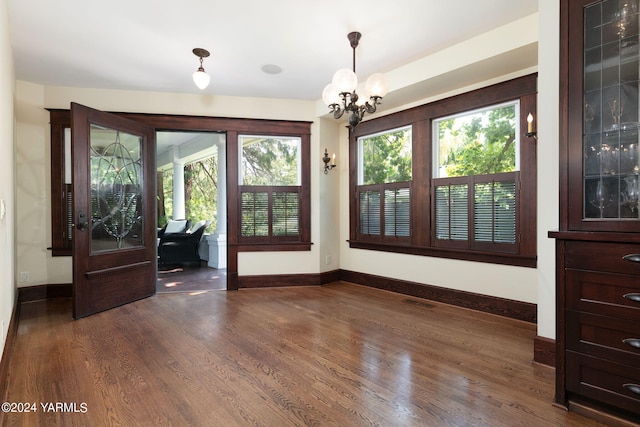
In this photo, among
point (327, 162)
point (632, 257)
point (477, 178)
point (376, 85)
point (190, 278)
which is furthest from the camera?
point (190, 278)

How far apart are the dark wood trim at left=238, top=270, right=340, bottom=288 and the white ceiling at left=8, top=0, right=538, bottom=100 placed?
265 cm

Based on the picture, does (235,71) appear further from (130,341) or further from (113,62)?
(130,341)

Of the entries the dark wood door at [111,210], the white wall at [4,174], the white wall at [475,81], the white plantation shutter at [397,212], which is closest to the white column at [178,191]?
the dark wood door at [111,210]

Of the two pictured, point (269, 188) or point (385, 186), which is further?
point (269, 188)

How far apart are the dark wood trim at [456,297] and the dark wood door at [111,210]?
2.94 m

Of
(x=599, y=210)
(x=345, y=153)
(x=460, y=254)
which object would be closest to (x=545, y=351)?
(x=599, y=210)

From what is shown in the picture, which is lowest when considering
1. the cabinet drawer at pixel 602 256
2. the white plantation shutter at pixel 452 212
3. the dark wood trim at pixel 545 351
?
the dark wood trim at pixel 545 351

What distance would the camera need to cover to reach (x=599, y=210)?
171cm

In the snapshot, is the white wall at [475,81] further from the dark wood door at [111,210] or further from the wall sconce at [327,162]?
the dark wood door at [111,210]

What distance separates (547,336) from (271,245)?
335 centimetres

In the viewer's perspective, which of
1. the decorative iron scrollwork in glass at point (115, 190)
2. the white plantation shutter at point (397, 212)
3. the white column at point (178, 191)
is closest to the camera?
the decorative iron scrollwork in glass at point (115, 190)

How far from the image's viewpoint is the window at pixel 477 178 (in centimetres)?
327

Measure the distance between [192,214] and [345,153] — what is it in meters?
5.84

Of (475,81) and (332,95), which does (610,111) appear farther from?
(475,81)
